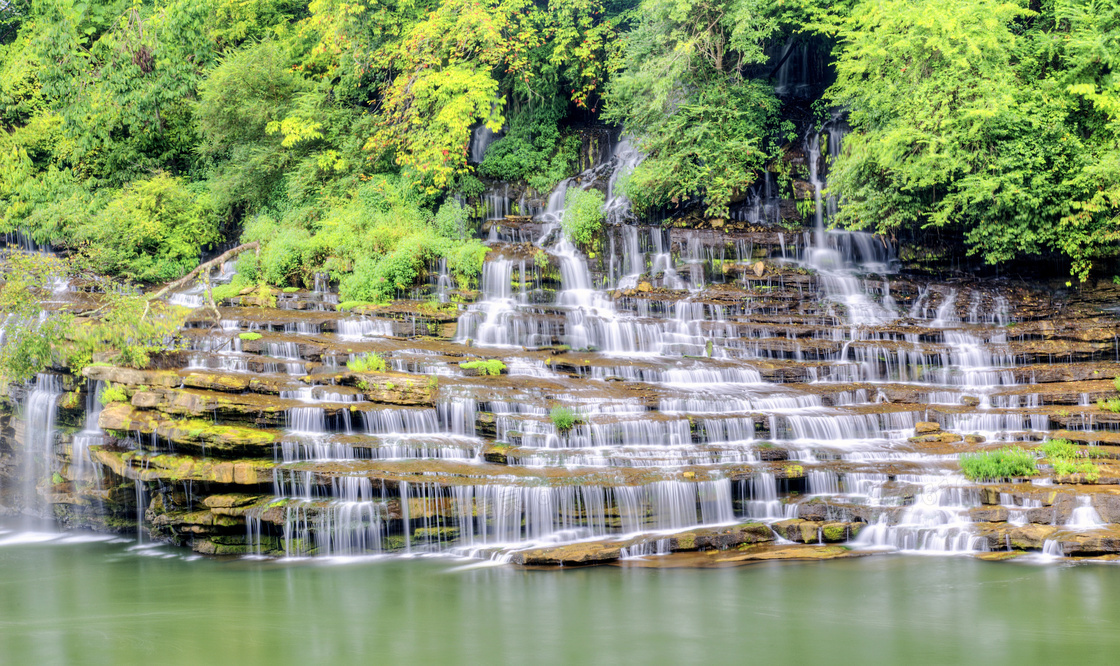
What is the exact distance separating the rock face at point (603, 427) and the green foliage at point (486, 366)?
0.21 m

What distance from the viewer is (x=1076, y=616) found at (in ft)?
33.7

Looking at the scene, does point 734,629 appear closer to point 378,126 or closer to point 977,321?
point 977,321

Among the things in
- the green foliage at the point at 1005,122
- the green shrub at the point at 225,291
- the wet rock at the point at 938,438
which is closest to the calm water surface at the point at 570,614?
the wet rock at the point at 938,438

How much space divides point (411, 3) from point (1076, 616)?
25660 millimetres

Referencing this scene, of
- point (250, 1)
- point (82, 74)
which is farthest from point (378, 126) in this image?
point (82, 74)

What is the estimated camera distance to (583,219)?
84.5 feet

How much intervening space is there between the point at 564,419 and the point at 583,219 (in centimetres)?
1143

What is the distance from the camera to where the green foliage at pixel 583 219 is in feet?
84.4

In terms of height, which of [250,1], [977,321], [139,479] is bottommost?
[139,479]

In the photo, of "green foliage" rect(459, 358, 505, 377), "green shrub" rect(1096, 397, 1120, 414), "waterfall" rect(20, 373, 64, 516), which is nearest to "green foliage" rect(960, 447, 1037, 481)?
"green shrub" rect(1096, 397, 1120, 414)

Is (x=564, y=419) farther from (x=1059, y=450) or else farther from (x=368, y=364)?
(x=1059, y=450)

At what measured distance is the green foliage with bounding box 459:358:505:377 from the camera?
60.6 feet

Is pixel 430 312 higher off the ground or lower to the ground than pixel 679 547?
higher

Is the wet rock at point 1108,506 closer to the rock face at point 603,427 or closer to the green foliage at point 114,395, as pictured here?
the rock face at point 603,427
